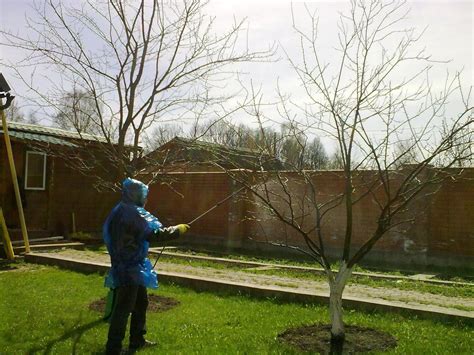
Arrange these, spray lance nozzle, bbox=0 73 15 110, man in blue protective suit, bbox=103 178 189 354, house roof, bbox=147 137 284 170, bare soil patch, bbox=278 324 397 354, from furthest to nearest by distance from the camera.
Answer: spray lance nozzle, bbox=0 73 15 110 < house roof, bbox=147 137 284 170 < bare soil patch, bbox=278 324 397 354 < man in blue protective suit, bbox=103 178 189 354

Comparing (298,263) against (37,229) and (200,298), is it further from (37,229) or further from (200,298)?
(37,229)

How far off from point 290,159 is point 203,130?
167 cm

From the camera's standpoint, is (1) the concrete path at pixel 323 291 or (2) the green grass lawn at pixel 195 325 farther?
(1) the concrete path at pixel 323 291

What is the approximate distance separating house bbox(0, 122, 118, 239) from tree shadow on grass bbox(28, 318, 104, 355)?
7.40 m

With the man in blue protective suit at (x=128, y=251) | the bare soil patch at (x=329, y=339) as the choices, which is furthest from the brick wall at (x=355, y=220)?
the man in blue protective suit at (x=128, y=251)

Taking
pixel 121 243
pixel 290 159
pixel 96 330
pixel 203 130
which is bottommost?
pixel 96 330

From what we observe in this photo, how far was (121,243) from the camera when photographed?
4.86m

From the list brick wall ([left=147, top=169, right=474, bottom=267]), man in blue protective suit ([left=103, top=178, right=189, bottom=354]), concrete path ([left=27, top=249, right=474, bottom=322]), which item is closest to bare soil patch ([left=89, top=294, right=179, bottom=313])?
concrete path ([left=27, top=249, right=474, bottom=322])

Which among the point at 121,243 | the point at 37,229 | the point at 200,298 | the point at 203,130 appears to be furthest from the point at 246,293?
the point at 37,229

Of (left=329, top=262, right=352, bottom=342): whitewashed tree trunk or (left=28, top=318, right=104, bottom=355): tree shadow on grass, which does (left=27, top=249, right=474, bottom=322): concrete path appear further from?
(left=28, top=318, right=104, bottom=355): tree shadow on grass

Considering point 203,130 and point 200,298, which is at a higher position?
point 203,130

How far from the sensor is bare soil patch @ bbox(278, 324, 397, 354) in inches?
200

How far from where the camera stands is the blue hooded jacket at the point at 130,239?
15.9 ft

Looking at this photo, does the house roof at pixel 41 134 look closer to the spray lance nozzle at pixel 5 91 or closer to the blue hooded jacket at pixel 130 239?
the spray lance nozzle at pixel 5 91
